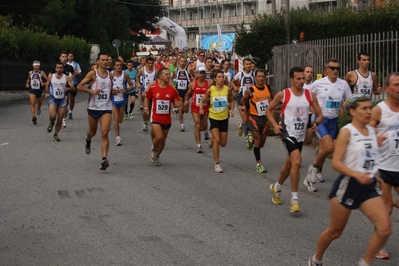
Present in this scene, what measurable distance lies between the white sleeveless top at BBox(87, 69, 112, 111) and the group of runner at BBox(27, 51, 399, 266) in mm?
14

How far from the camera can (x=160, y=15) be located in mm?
74875

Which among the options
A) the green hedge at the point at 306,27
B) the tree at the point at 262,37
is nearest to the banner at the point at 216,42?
the green hedge at the point at 306,27

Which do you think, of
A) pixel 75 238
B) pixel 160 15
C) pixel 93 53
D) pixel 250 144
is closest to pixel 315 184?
pixel 250 144

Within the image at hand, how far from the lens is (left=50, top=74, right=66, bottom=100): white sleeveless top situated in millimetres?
17689

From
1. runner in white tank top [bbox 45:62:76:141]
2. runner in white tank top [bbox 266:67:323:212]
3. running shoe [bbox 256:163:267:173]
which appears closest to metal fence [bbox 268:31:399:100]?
running shoe [bbox 256:163:267:173]

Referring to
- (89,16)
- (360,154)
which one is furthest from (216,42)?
(360,154)

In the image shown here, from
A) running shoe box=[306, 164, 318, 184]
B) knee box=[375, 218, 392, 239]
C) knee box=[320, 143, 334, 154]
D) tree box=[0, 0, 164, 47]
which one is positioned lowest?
running shoe box=[306, 164, 318, 184]

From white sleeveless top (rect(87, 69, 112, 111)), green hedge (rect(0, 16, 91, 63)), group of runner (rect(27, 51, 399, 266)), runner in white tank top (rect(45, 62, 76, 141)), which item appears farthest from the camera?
green hedge (rect(0, 16, 91, 63))

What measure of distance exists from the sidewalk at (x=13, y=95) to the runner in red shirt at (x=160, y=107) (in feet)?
61.4

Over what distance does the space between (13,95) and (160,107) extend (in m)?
20.2

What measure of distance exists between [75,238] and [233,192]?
348cm

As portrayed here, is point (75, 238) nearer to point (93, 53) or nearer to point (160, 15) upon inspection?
point (93, 53)

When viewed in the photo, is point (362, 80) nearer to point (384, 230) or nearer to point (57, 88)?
point (384, 230)

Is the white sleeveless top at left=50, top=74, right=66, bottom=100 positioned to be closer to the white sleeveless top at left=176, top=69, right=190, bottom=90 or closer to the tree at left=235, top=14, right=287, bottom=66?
the white sleeveless top at left=176, top=69, right=190, bottom=90
